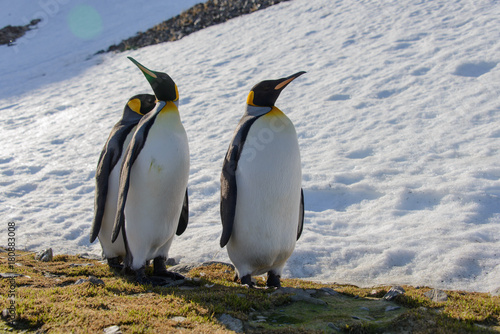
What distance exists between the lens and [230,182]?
3.86 metres

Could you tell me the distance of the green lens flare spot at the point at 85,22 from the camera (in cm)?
2064

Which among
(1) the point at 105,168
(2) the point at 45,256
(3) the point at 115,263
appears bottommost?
(3) the point at 115,263

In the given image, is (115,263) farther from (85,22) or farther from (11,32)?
(85,22)

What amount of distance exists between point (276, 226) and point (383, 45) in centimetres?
887

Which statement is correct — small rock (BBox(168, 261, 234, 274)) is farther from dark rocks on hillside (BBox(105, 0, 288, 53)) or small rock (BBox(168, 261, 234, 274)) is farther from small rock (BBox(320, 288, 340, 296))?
dark rocks on hillside (BBox(105, 0, 288, 53))

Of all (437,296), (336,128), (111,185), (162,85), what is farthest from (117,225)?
(336,128)

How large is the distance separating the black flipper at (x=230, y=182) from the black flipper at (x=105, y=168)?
47.1 inches

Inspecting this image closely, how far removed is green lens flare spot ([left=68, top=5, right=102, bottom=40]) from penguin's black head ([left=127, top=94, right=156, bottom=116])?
1705 centimetres

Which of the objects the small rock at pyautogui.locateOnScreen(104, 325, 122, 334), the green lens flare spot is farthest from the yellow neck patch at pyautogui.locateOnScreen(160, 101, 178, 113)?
the green lens flare spot

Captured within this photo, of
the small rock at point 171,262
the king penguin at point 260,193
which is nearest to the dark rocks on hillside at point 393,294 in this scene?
the king penguin at point 260,193

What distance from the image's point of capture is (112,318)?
2549 millimetres

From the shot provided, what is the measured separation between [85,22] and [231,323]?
2255cm

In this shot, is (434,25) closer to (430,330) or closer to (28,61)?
(430,330)

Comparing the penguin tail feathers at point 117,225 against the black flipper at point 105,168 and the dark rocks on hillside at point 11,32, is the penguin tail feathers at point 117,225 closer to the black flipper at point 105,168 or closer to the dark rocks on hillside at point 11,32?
the black flipper at point 105,168
